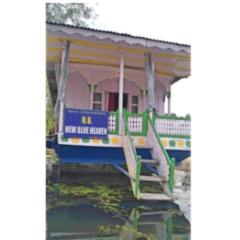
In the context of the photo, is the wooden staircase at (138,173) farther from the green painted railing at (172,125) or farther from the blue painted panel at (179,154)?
the green painted railing at (172,125)

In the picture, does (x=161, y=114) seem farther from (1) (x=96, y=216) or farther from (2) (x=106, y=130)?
(1) (x=96, y=216)

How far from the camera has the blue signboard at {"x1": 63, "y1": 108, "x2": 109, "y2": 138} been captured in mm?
3013

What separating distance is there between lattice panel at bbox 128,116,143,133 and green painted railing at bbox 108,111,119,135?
122mm

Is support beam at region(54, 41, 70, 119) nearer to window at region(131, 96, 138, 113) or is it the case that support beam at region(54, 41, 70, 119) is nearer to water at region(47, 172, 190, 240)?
water at region(47, 172, 190, 240)

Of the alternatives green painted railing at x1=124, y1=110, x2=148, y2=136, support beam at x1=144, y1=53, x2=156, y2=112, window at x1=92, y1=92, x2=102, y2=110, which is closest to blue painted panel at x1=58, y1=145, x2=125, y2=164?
green painted railing at x1=124, y1=110, x2=148, y2=136

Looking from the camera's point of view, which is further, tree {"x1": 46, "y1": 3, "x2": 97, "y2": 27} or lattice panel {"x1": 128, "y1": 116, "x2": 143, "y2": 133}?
lattice panel {"x1": 128, "y1": 116, "x2": 143, "y2": 133}

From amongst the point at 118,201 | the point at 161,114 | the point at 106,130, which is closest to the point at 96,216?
the point at 118,201

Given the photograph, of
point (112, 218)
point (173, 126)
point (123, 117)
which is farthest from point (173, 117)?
point (112, 218)

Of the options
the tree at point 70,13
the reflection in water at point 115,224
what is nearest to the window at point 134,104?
the tree at point 70,13

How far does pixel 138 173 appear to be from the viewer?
8.84 ft
